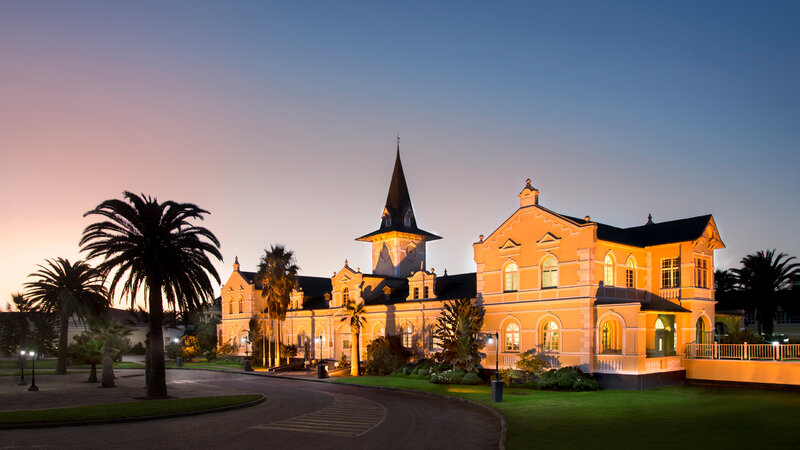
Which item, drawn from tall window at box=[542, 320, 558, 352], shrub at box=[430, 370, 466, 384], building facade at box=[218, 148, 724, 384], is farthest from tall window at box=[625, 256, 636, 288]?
shrub at box=[430, 370, 466, 384]

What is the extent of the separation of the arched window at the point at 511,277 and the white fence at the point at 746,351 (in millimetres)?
10872

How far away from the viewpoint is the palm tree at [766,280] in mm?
52812

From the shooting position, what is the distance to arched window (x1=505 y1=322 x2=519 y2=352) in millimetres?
40031

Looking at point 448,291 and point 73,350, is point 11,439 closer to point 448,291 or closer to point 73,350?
point 448,291

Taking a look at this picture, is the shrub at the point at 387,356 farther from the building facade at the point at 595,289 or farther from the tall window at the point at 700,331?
the tall window at the point at 700,331

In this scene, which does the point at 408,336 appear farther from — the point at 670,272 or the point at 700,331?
the point at 700,331

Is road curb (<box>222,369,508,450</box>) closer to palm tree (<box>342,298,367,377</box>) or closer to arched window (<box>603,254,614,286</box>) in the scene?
palm tree (<box>342,298,367,377</box>)

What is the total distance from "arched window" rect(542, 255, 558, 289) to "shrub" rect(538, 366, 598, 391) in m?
5.56

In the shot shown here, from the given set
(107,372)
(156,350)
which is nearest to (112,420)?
(156,350)

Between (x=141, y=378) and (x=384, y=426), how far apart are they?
100ft

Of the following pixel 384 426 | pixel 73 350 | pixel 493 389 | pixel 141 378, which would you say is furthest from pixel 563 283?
pixel 73 350

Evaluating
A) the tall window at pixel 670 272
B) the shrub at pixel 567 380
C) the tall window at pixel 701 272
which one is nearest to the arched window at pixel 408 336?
the shrub at pixel 567 380

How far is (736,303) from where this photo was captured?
185 ft

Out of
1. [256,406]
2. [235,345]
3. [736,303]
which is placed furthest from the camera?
[235,345]
